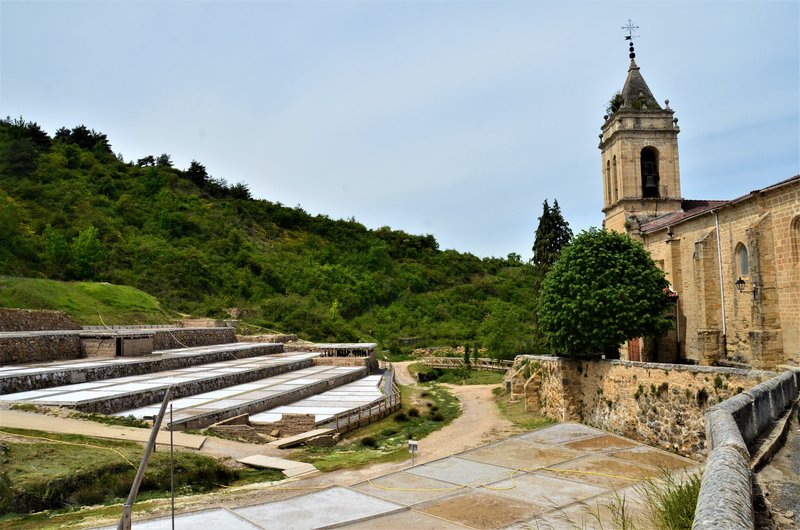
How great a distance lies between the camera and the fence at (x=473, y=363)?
37994 mm

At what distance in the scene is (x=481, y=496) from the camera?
8.68m

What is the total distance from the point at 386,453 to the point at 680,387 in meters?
7.60

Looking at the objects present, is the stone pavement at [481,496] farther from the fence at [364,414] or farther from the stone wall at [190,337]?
the stone wall at [190,337]

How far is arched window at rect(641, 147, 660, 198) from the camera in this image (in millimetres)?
29484

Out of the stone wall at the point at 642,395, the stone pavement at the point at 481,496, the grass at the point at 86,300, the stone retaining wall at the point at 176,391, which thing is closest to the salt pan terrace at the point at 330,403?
the stone retaining wall at the point at 176,391

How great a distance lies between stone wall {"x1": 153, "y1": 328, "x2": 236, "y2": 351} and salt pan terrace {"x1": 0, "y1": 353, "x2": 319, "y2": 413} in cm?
454

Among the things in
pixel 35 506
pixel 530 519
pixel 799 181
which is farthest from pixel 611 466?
pixel 799 181

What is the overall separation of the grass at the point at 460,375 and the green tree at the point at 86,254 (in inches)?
878

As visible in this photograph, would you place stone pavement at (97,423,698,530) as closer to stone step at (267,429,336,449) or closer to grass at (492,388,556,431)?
stone step at (267,429,336,449)

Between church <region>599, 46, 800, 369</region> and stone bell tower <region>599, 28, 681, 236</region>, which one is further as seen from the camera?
stone bell tower <region>599, 28, 681, 236</region>

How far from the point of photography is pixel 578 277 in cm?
1845

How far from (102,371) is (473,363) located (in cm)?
2652

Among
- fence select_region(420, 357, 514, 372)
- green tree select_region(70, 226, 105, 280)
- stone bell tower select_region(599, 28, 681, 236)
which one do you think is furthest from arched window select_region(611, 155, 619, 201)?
green tree select_region(70, 226, 105, 280)

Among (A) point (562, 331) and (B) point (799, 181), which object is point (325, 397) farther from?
(B) point (799, 181)
